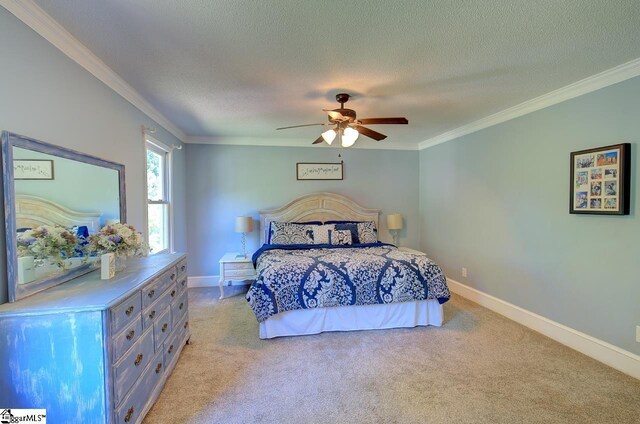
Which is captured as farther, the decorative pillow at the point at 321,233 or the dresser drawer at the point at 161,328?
the decorative pillow at the point at 321,233

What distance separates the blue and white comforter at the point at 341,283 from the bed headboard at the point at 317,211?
1595 millimetres

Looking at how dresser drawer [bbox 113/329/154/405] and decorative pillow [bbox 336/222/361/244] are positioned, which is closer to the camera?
dresser drawer [bbox 113/329/154/405]

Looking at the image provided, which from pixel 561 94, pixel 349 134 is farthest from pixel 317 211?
pixel 561 94

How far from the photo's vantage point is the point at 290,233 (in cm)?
454

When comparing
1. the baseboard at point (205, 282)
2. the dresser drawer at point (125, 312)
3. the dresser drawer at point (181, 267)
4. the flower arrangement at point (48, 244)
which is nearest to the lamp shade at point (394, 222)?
the baseboard at point (205, 282)

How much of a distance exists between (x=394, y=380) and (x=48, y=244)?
252 cm

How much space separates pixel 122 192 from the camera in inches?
104

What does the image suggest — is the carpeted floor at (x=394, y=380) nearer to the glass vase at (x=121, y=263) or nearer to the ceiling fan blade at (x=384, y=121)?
the glass vase at (x=121, y=263)

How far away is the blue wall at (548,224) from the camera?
8.04ft

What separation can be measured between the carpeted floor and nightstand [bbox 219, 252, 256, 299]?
1.11 m

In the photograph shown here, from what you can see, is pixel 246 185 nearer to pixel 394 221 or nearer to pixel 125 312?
pixel 394 221

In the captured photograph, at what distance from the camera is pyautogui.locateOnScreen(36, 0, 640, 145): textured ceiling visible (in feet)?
5.48

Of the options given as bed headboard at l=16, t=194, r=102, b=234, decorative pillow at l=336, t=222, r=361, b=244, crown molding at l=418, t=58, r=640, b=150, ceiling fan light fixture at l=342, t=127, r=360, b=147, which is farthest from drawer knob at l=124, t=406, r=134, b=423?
crown molding at l=418, t=58, r=640, b=150

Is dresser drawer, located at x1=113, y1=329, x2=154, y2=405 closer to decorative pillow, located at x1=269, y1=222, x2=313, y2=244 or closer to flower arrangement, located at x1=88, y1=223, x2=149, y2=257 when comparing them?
flower arrangement, located at x1=88, y1=223, x2=149, y2=257
